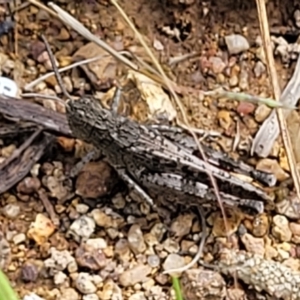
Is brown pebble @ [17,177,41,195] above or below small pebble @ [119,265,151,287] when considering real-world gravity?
above

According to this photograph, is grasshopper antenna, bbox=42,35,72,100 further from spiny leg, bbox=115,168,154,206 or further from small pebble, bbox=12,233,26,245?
small pebble, bbox=12,233,26,245

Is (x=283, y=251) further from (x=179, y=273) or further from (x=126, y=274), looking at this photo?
(x=126, y=274)

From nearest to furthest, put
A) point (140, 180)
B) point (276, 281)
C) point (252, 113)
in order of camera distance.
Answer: point (276, 281) → point (140, 180) → point (252, 113)

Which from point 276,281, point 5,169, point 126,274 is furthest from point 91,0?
point 276,281

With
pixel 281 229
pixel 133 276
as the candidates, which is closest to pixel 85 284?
pixel 133 276

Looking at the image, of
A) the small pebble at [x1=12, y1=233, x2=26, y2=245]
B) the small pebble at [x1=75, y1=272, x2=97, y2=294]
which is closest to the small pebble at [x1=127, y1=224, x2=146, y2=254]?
the small pebble at [x1=75, y1=272, x2=97, y2=294]

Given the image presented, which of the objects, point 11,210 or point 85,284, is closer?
point 85,284

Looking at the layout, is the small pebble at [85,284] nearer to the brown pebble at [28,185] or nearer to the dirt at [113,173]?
the dirt at [113,173]

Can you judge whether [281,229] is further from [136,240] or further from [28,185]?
[28,185]
